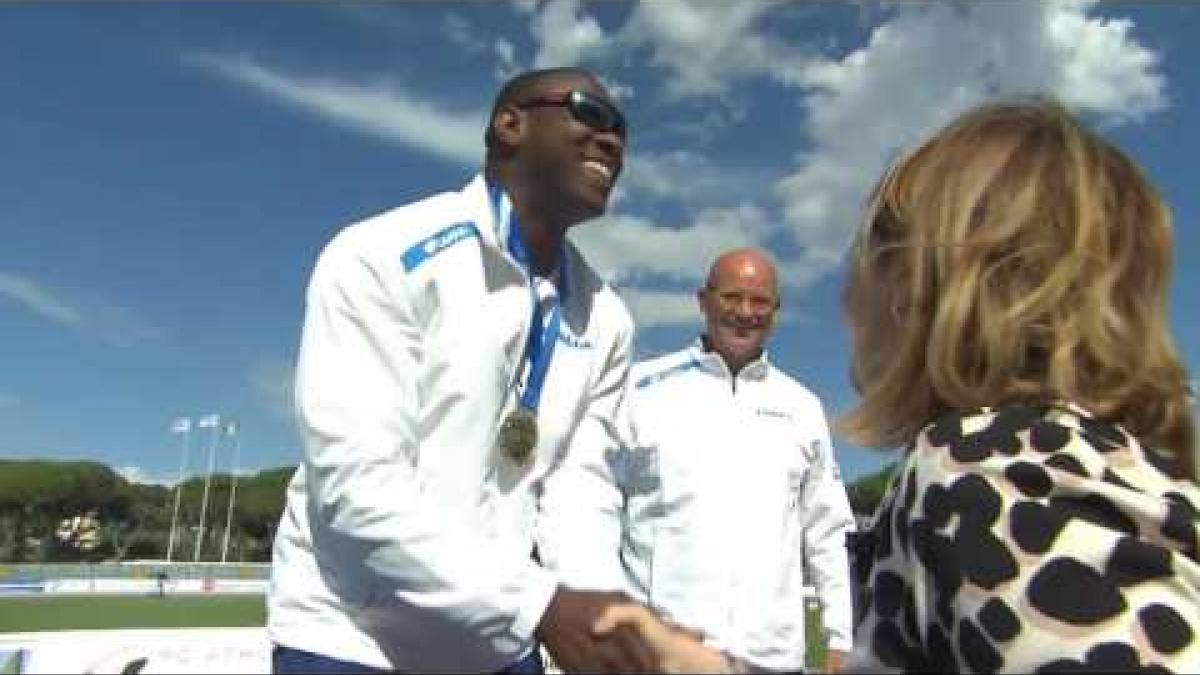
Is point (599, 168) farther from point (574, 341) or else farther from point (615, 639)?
point (615, 639)

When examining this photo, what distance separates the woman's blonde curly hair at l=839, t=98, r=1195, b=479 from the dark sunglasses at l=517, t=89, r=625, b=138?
1651mm

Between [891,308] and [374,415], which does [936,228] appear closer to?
[891,308]

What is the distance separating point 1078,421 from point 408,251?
187 centimetres

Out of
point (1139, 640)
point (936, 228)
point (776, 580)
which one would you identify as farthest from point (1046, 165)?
point (776, 580)

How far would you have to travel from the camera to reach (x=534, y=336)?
3.63m

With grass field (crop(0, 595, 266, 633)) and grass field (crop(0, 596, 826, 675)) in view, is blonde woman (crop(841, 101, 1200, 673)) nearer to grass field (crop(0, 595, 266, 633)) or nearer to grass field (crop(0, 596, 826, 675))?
grass field (crop(0, 596, 826, 675))

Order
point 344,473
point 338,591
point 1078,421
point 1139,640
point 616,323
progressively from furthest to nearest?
point 616,323
point 338,591
point 344,473
point 1078,421
point 1139,640

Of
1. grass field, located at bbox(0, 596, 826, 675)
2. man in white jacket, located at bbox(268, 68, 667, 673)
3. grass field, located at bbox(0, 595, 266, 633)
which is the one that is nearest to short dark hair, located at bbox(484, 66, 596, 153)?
man in white jacket, located at bbox(268, 68, 667, 673)

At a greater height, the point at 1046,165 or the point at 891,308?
the point at 1046,165

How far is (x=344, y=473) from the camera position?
2852 millimetres

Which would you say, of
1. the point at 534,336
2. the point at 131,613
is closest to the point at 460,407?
the point at 534,336

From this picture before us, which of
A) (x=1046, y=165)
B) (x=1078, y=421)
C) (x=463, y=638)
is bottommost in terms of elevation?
(x=463, y=638)

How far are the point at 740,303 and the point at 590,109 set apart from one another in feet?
11.4

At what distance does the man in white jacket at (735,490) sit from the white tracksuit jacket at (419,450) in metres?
2.58
